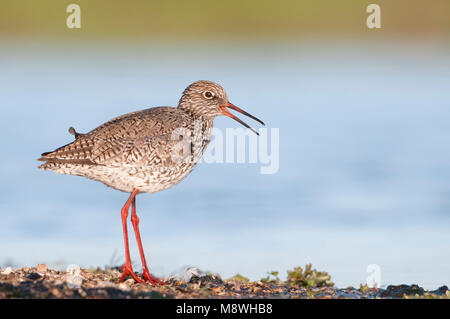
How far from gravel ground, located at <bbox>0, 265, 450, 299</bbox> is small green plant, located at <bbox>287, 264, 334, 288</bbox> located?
7 centimetres

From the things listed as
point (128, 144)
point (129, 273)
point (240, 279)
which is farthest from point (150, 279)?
point (128, 144)

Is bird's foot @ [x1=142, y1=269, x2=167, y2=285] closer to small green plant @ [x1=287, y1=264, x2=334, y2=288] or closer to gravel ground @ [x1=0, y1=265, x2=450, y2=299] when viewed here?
gravel ground @ [x1=0, y1=265, x2=450, y2=299]

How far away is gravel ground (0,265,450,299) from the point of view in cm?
727

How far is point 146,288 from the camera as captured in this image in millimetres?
8211

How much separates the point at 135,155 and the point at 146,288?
1711mm

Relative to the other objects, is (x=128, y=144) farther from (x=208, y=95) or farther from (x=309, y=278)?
(x=309, y=278)

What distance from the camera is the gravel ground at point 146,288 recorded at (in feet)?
23.9

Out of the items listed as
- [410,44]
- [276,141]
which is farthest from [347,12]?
[276,141]

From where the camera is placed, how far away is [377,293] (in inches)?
350

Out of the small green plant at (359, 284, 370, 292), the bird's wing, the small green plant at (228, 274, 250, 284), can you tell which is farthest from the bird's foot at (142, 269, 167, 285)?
the small green plant at (359, 284, 370, 292)

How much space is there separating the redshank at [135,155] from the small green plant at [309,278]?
5.40 feet

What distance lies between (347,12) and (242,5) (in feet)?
12.7
